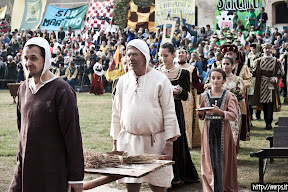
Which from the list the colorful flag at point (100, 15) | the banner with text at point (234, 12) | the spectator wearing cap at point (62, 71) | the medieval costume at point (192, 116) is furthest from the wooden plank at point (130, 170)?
the colorful flag at point (100, 15)

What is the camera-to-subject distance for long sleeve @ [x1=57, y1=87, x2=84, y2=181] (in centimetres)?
372

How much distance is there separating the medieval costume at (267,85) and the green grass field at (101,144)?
19.7 inches

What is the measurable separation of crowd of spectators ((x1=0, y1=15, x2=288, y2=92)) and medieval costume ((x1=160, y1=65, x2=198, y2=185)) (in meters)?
10.5

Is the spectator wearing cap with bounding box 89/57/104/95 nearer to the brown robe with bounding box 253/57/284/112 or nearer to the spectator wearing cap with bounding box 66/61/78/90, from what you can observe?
the spectator wearing cap with bounding box 66/61/78/90

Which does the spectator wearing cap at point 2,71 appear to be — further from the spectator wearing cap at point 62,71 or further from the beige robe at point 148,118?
the beige robe at point 148,118

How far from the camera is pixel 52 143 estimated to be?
3.74 meters

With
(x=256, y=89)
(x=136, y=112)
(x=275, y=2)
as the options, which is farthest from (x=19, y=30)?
(x=136, y=112)

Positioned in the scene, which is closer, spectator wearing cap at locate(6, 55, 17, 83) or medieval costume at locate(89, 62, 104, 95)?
medieval costume at locate(89, 62, 104, 95)

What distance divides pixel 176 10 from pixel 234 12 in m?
Answer: 2.47

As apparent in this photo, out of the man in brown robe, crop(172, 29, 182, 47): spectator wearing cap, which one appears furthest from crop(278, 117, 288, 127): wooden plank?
crop(172, 29, 182, 47): spectator wearing cap

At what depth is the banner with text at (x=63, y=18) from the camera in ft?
104

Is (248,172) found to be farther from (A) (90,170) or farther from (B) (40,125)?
(B) (40,125)

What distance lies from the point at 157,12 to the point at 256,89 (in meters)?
11.6

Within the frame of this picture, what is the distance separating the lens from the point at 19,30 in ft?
108
